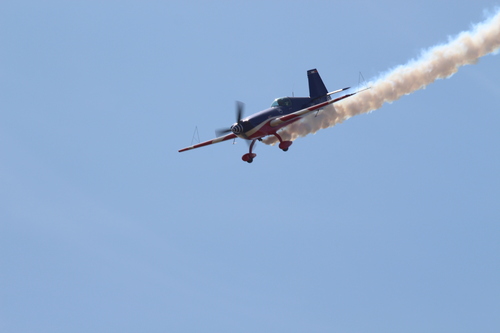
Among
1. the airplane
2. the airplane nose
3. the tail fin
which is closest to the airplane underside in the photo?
the airplane

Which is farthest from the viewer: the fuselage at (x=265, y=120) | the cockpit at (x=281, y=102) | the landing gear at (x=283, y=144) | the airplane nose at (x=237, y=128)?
the landing gear at (x=283, y=144)

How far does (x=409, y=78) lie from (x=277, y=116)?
8.44 m

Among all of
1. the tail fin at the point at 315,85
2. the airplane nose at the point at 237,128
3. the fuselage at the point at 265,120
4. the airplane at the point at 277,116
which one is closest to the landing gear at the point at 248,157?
the airplane at the point at 277,116

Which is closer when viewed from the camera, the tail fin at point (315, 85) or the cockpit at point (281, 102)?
the cockpit at point (281, 102)

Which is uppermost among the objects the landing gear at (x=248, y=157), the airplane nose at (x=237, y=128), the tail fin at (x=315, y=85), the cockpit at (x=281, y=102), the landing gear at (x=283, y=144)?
the tail fin at (x=315, y=85)

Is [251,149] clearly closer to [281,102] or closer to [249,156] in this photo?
[249,156]

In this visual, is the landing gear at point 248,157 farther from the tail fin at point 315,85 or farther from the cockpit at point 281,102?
the tail fin at point 315,85

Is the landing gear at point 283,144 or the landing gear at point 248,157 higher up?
the landing gear at point 283,144

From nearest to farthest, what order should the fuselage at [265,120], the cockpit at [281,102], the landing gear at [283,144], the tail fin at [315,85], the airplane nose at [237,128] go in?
the airplane nose at [237,128]
the fuselage at [265,120]
the cockpit at [281,102]
the landing gear at [283,144]
the tail fin at [315,85]

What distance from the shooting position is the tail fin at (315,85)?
58.5 m

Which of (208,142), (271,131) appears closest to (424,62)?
(271,131)

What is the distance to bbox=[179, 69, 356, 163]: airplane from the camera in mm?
52344

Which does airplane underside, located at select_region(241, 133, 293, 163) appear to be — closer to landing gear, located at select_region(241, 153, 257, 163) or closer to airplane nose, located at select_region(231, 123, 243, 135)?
landing gear, located at select_region(241, 153, 257, 163)

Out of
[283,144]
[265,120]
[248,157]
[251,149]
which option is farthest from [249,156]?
[265,120]
